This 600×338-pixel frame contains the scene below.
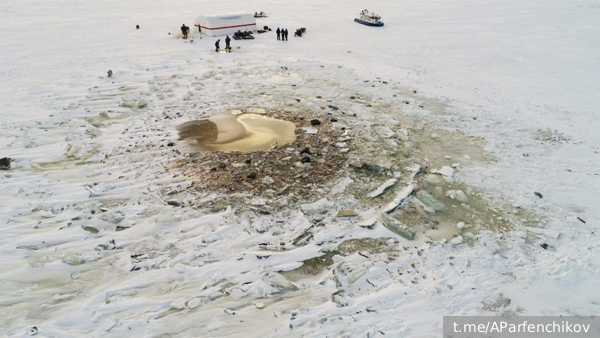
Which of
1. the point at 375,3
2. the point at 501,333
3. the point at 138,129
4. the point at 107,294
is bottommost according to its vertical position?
the point at 501,333

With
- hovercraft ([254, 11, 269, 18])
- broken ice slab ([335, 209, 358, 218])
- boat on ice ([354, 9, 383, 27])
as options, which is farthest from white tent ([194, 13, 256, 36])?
broken ice slab ([335, 209, 358, 218])

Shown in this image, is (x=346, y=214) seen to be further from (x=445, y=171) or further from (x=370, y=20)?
(x=370, y=20)

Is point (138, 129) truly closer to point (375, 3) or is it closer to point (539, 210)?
point (539, 210)

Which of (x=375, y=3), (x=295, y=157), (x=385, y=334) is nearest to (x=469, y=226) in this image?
(x=385, y=334)

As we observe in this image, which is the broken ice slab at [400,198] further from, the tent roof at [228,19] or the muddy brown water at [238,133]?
the tent roof at [228,19]

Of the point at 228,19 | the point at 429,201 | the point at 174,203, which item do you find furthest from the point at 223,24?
the point at 429,201

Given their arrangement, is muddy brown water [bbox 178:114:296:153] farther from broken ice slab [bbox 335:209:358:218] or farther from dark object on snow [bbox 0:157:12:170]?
dark object on snow [bbox 0:157:12:170]
